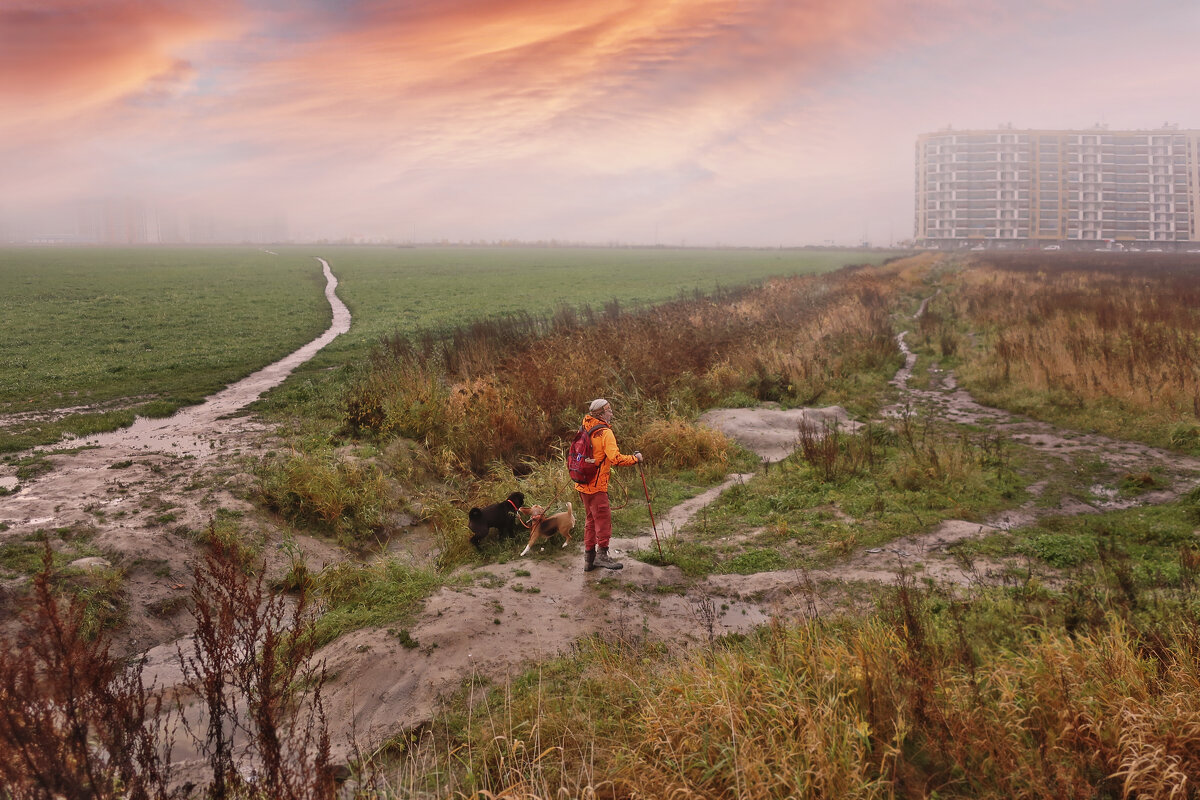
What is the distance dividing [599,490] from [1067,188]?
14814 centimetres

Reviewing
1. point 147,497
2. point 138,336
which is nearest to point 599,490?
point 147,497

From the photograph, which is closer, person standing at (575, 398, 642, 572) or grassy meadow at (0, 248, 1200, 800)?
grassy meadow at (0, 248, 1200, 800)

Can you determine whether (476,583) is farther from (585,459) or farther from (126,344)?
(126,344)

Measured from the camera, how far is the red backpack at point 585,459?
7.34 m

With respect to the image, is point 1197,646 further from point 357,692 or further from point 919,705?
point 357,692

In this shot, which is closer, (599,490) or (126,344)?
(599,490)

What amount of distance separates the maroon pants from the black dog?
130 centimetres

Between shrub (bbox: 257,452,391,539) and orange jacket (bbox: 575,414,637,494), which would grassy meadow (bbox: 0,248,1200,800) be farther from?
orange jacket (bbox: 575,414,637,494)

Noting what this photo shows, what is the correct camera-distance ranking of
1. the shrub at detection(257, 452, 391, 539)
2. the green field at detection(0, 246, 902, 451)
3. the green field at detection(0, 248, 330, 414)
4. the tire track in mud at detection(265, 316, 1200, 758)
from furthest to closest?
the green field at detection(0, 248, 330, 414)
the green field at detection(0, 246, 902, 451)
the shrub at detection(257, 452, 391, 539)
the tire track in mud at detection(265, 316, 1200, 758)

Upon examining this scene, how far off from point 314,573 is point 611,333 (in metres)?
10.7

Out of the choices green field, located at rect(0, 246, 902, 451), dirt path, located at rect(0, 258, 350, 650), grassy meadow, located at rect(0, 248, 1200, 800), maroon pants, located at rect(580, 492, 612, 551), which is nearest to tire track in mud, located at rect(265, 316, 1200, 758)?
grassy meadow, located at rect(0, 248, 1200, 800)

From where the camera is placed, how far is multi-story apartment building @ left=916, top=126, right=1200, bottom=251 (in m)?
122

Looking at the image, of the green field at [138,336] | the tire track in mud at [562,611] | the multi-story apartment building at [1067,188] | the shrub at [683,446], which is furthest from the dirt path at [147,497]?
the multi-story apartment building at [1067,188]

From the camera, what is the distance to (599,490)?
7531 millimetres
